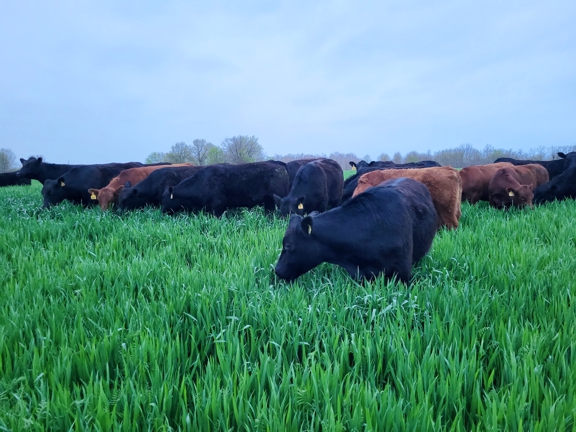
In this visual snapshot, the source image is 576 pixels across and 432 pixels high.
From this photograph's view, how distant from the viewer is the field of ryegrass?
1989mm

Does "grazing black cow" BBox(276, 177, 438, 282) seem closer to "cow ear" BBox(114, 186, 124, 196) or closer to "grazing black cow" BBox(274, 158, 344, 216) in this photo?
"grazing black cow" BBox(274, 158, 344, 216)

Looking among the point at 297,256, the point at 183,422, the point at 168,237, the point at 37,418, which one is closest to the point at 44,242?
the point at 168,237

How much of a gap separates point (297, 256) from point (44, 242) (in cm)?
485

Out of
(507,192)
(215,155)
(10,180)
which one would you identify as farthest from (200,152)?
(507,192)

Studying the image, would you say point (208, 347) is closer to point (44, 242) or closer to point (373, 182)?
point (44, 242)

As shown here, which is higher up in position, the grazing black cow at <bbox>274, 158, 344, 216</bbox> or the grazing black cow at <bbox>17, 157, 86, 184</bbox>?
the grazing black cow at <bbox>17, 157, 86, 184</bbox>

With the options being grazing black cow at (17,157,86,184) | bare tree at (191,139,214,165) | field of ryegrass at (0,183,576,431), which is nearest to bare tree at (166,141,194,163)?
bare tree at (191,139,214,165)

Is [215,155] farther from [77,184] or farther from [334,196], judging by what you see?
[334,196]

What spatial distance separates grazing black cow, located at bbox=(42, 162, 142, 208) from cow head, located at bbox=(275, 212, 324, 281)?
381 inches

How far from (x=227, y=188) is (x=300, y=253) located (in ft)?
21.5

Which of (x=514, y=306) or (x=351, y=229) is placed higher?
(x=351, y=229)

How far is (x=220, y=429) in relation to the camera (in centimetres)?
198

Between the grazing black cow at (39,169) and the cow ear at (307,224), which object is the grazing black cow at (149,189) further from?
the cow ear at (307,224)

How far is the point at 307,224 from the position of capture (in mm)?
4340
